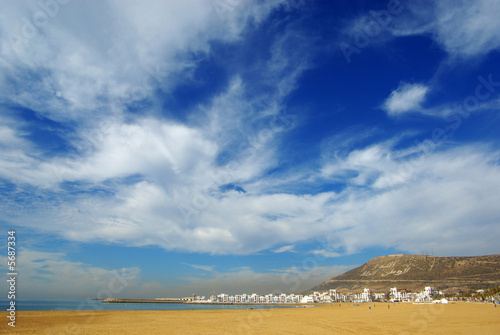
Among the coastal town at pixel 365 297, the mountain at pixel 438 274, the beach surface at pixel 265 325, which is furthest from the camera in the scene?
the mountain at pixel 438 274

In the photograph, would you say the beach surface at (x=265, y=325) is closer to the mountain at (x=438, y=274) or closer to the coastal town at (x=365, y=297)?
the coastal town at (x=365, y=297)

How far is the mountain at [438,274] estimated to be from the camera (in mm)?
117438

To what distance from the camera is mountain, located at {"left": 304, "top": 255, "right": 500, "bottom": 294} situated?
117 metres

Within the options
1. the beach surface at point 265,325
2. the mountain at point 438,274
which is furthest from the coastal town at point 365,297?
the beach surface at point 265,325

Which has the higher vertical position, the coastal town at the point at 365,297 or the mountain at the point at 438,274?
the mountain at the point at 438,274

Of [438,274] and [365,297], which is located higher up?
[438,274]

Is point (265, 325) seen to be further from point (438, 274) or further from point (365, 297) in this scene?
point (438, 274)

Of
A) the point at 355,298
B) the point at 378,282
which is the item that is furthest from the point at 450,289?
the point at 378,282

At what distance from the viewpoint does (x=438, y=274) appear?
14325 centimetres

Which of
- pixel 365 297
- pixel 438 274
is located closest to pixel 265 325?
pixel 365 297

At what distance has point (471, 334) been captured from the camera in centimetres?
1766

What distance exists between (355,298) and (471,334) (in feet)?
493

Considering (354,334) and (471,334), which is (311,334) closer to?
(354,334)

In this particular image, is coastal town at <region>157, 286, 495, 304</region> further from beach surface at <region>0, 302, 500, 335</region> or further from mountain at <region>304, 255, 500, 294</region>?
beach surface at <region>0, 302, 500, 335</region>
